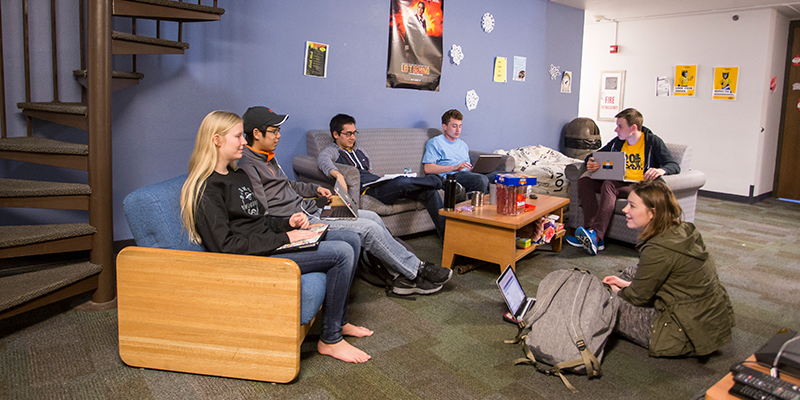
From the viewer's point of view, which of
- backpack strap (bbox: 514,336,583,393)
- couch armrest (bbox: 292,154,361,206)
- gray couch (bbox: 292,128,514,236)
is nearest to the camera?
backpack strap (bbox: 514,336,583,393)

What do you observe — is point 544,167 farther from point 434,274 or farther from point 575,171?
point 434,274

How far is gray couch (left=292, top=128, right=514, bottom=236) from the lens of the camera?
12.3 feet

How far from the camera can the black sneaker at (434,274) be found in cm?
294

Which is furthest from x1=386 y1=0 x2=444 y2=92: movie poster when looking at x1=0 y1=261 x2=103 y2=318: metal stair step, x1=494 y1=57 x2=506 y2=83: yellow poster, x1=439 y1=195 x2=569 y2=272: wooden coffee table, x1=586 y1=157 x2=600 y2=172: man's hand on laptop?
x1=0 y1=261 x2=103 y2=318: metal stair step

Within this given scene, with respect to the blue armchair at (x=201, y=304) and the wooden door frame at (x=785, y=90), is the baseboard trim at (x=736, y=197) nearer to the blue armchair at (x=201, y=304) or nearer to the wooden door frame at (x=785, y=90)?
the wooden door frame at (x=785, y=90)

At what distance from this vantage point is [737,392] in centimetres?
130

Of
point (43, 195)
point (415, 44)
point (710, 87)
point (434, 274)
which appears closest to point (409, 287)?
point (434, 274)

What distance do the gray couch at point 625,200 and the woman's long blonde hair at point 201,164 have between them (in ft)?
10.1

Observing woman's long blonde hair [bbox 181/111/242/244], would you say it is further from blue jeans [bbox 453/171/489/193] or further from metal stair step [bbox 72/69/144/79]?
blue jeans [bbox 453/171/489/193]

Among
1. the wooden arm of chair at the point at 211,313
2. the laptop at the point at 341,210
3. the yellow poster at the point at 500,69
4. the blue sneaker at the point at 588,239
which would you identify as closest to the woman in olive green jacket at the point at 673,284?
the laptop at the point at 341,210

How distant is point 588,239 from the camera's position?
3.91m

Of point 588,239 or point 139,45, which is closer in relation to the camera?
point 139,45

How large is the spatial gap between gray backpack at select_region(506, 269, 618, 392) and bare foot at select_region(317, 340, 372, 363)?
66 centimetres

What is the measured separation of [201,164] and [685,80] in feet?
22.0
